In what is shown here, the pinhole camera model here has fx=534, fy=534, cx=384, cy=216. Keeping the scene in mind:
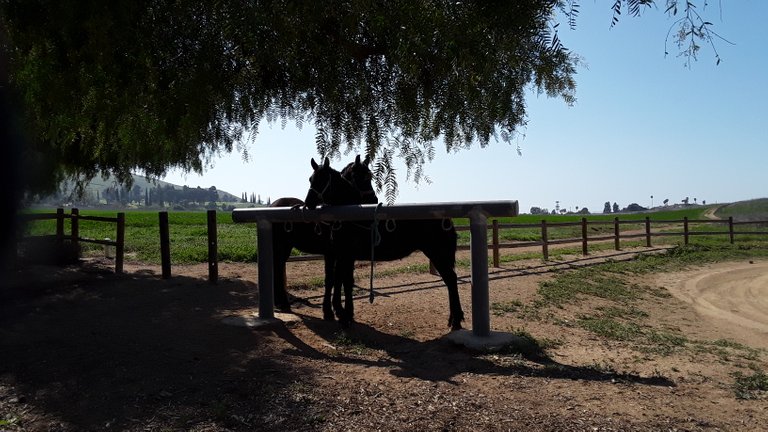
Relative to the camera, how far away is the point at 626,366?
453 centimetres

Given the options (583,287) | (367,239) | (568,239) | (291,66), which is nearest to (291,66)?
(291,66)

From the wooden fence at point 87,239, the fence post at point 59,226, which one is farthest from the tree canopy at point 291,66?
the fence post at point 59,226

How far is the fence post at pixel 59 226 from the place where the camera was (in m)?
11.3

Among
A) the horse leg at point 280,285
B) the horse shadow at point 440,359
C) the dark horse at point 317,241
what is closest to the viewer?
the horse shadow at point 440,359

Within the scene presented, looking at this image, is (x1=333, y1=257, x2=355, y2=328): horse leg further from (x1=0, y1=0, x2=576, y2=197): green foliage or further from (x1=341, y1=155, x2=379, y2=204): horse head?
(x1=0, y1=0, x2=576, y2=197): green foliage

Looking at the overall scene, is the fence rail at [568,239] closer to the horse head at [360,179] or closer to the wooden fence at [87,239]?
the wooden fence at [87,239]

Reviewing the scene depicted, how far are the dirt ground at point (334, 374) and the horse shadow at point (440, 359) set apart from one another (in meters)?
0.02

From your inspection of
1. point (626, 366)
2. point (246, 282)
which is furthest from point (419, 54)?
point (246, 282)

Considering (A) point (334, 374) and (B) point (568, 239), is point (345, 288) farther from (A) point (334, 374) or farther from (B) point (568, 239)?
(B) point (568, 239)

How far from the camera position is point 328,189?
6066 mm

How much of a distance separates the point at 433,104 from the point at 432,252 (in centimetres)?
288

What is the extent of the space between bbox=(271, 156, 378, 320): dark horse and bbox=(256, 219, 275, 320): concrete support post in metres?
0.46

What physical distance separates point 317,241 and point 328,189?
6.16 feet

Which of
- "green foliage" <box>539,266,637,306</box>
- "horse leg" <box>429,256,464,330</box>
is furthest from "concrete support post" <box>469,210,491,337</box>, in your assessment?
"green foliage" <box>539,266,637,306</box>
